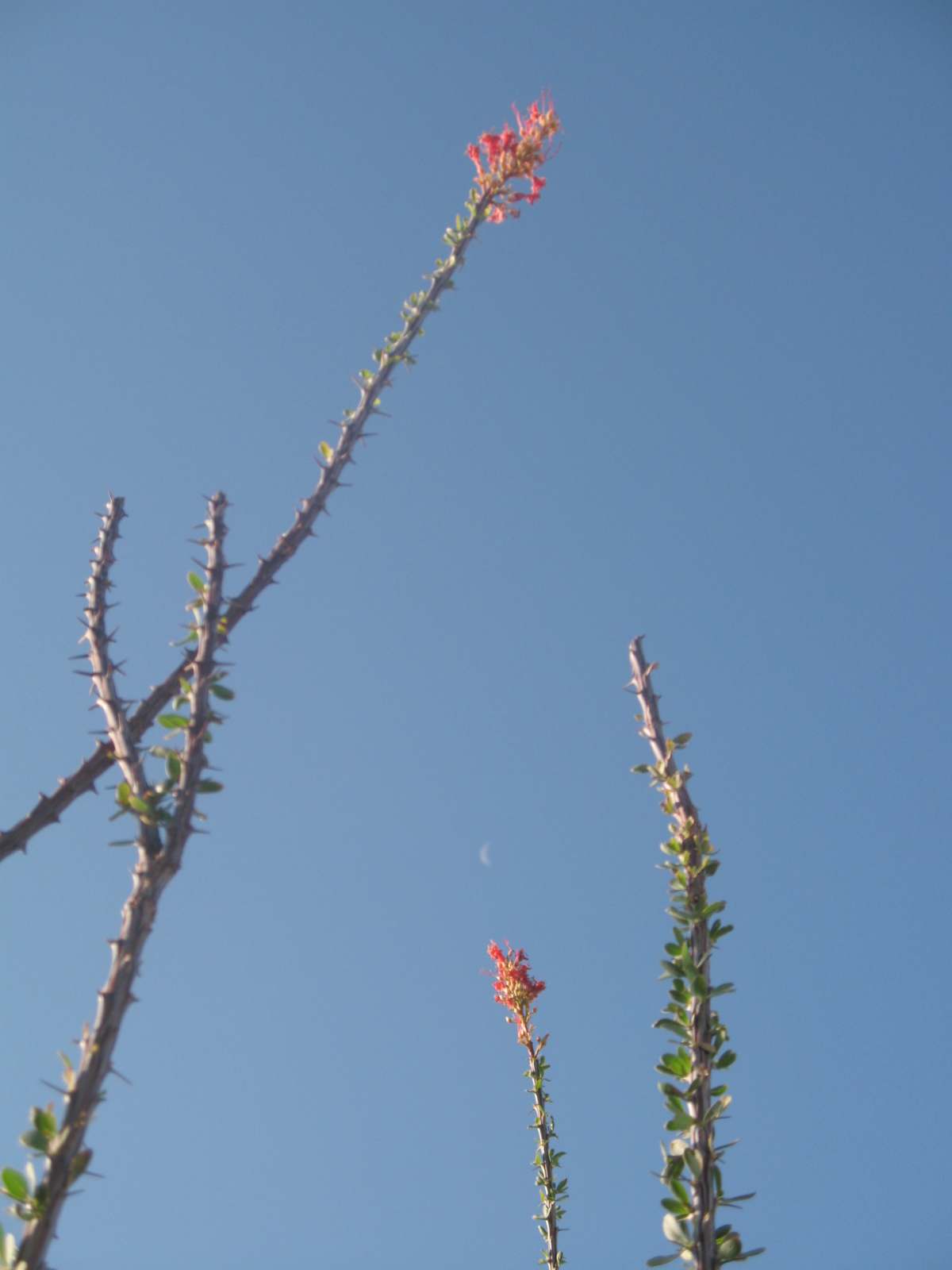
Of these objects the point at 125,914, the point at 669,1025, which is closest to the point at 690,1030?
the point at 669,1025

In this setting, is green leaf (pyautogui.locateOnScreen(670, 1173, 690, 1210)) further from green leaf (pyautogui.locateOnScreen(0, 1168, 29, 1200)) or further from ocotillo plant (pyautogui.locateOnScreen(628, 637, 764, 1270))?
green leaf (pyautogui.locateOnScreen(0, 1168, 29, 1200))

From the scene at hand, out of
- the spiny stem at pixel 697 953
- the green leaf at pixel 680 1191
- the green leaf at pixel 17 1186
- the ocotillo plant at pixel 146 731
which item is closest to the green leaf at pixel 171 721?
the ocotillo plant at pixel 146 731

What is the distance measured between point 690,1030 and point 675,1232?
21.8 inches

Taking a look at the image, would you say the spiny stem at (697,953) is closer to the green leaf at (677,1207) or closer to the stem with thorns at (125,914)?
the green leaf at (677,1207)

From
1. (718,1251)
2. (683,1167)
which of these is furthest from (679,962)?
(718,1251)

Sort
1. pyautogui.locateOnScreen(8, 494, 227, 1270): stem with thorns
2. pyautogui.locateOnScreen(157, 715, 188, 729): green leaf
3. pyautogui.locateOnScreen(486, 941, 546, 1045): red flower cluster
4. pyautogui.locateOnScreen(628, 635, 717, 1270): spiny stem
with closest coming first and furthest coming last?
pyautogui.locateOnScreen(8, 494, 227, 1270): stem with thorns, pyautogui.locateOnScreen(628, 635, 717, 1270): spiny stem, pyautogui.locateOnScreen(157, 715, 188, 729): green leaf, pyautogui.locateOnScreen(486, 941, 546, 1045): red flower cluster

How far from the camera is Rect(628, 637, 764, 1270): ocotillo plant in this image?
2.78 m

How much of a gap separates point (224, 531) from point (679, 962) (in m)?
2.13

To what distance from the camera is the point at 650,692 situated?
3.32 meters

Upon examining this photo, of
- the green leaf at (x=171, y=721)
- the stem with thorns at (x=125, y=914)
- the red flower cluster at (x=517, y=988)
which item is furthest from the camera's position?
the red flower cluster at (x=517, y=988)

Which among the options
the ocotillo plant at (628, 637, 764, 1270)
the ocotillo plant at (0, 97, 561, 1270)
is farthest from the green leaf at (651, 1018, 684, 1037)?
the ocotillo plant at (0, 97, 561, 1270)

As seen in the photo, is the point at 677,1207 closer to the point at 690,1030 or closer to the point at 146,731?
the point at 690,1030

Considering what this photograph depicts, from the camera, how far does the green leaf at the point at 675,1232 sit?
280 centimetres

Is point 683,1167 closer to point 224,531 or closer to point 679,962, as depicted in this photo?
point 679,962
